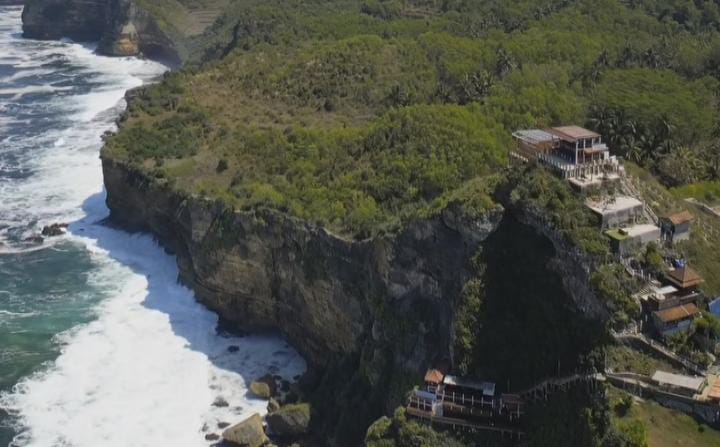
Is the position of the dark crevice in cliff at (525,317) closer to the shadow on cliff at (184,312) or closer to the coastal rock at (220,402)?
the shadow on cliff at (184,312)

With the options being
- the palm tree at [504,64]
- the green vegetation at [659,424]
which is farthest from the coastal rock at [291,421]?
the palm tree at [504,64]

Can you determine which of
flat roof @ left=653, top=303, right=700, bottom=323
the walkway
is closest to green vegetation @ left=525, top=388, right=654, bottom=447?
the walkway

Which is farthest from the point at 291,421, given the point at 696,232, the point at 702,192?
the point at 702,192

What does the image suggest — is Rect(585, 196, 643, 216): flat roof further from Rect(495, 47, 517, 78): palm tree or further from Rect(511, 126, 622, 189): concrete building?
Rect(495, 47, 517, 78): palm tree

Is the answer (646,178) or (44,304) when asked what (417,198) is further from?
(44,304)

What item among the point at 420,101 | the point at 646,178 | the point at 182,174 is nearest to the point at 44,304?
the point at 182,174
